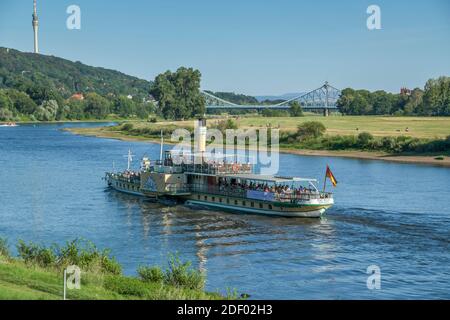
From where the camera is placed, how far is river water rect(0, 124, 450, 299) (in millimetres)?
29469

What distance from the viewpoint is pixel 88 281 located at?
23.3 metres

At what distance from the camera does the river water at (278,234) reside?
2947 cm

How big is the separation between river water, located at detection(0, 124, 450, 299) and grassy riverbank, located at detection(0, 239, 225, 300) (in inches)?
160

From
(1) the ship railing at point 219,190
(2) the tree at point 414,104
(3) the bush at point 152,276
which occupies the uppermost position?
(2) the tree at point 414,104

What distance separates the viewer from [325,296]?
27.1 m

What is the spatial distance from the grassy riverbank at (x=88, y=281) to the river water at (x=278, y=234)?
13.3 feet

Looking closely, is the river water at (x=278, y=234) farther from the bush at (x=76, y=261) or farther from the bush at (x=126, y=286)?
the bush at (x=126, y=286)

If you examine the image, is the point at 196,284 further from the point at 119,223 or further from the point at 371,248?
the point at 119,223

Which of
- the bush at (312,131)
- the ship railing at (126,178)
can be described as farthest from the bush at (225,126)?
the ship railing at (126,178)

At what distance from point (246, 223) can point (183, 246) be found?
8315mm

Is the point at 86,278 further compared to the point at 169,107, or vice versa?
the point at 169,107

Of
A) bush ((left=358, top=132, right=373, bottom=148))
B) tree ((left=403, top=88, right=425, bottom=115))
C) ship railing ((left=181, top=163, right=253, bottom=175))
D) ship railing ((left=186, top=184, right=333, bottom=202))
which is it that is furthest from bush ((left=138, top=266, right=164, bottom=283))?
Answer: tree ((left=403, top=88, right=425, bottom=115))

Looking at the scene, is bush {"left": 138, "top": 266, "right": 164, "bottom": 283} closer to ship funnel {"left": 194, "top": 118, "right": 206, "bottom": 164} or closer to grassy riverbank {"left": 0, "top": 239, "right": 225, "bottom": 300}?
grassy riverbank {"left": 0, "top": 239, "right": 225, "bottom": 300}
